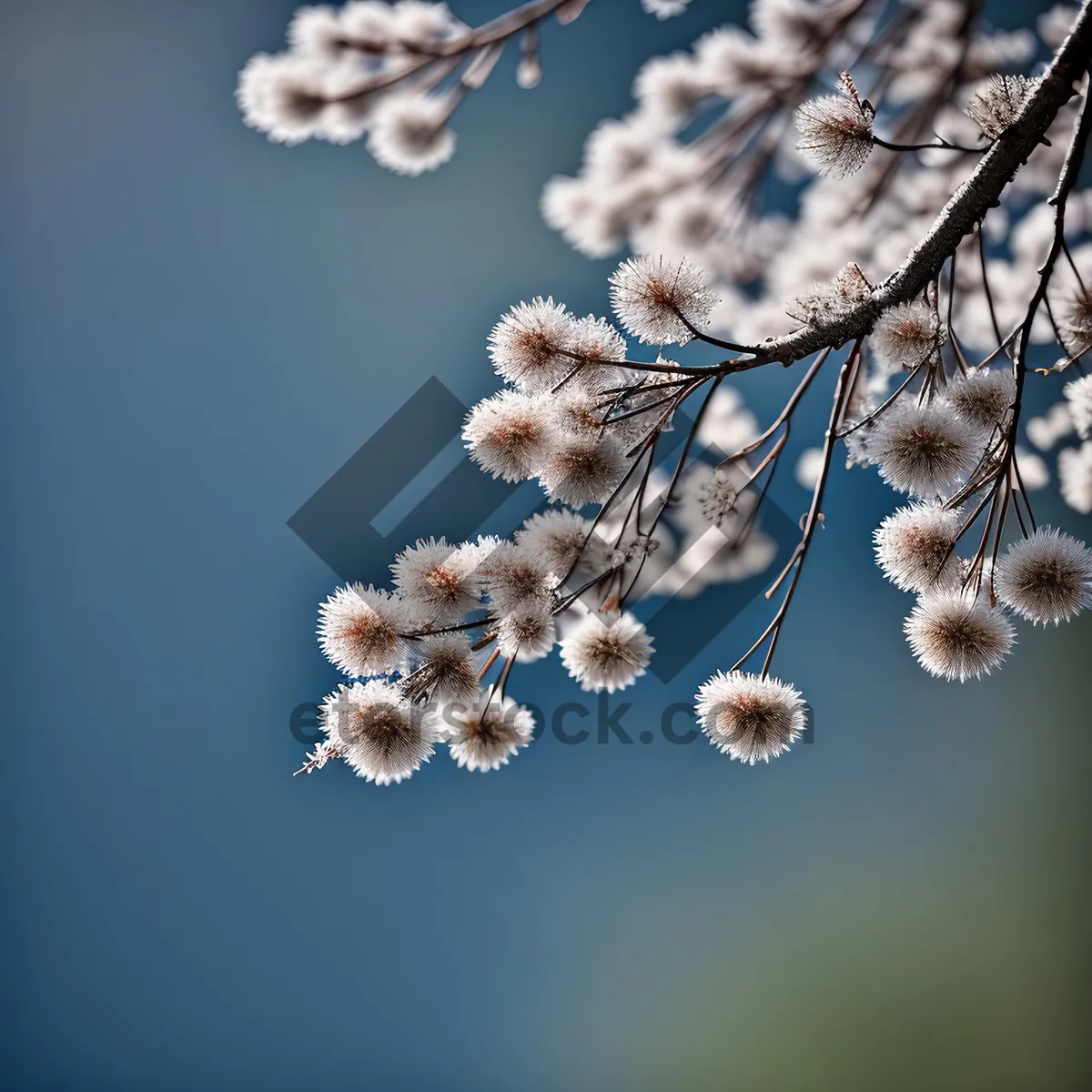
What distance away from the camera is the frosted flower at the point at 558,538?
1.97ft

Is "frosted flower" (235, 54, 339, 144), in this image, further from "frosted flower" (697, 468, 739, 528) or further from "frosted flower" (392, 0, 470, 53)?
"frosted flower" (697, 468, 739, 528)

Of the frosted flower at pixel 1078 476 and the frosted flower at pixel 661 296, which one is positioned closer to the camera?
the frosted flower at pixel 661 296

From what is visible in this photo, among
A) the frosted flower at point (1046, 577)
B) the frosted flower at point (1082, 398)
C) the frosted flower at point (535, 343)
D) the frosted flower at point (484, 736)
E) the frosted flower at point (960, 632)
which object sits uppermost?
the frosted flower at point (1082, 398)

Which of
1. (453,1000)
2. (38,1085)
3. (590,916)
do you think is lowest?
(38,1085)

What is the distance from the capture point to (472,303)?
1.65m

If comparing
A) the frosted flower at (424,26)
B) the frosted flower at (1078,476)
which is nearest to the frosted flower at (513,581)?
the frosted flower at (424,26)

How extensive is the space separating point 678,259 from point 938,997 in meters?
2.38

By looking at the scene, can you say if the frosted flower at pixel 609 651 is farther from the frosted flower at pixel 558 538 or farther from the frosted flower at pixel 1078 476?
the frosted flower at pixel 1078 476

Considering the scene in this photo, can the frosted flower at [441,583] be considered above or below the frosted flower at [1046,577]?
below

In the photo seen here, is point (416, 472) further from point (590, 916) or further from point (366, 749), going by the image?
point (590, 916)

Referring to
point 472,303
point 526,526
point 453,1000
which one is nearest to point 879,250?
point 472,303

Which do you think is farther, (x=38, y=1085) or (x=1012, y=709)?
(x=1012, y=709)

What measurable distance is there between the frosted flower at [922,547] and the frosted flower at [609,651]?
0.66 feet

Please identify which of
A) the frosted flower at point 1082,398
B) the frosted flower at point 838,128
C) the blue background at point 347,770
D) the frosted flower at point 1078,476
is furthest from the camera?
the blue background at point 347,770
